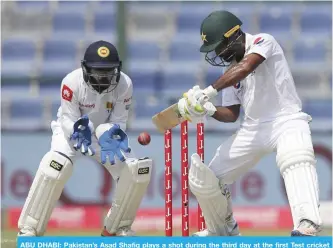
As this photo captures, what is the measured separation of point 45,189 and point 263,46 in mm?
1396

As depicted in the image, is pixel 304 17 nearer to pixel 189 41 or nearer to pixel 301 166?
pixel 189 41

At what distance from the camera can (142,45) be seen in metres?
10.4

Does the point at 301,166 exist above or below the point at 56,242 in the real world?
above

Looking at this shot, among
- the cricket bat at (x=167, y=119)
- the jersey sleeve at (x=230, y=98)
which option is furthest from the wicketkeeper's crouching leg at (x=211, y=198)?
the jersey sleeve at (x=230, y=98)

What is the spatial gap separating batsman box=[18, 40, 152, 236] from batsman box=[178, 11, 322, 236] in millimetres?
453

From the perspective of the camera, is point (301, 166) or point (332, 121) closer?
point (301, 166)

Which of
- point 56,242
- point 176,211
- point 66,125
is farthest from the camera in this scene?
point 176,211

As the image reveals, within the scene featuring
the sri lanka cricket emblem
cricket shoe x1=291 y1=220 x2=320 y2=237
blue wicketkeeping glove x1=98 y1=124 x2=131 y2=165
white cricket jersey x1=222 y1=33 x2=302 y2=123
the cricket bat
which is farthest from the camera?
the sri lanka cricket emblem

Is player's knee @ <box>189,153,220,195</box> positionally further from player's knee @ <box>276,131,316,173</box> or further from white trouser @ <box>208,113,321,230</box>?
player's knee @ <box>276,131,316,173</box>

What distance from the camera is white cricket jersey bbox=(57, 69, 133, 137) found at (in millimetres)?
5125

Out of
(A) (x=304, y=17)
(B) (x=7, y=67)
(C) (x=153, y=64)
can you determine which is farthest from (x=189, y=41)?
(B) (x=7, y=67)

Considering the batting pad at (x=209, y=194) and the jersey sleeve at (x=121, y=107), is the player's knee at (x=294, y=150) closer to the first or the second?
the batting pad at (x=209, y=194)

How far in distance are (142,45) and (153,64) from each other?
34 centimetres

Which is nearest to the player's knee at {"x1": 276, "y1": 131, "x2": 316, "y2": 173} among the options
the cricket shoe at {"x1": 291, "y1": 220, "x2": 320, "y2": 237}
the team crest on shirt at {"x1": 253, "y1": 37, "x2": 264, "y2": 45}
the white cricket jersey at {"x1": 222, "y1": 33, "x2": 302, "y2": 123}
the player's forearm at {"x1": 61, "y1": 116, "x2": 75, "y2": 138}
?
the white cricket jersey at {"x1": 222, "y1": 33, "x2": 302, "y2": 123}
